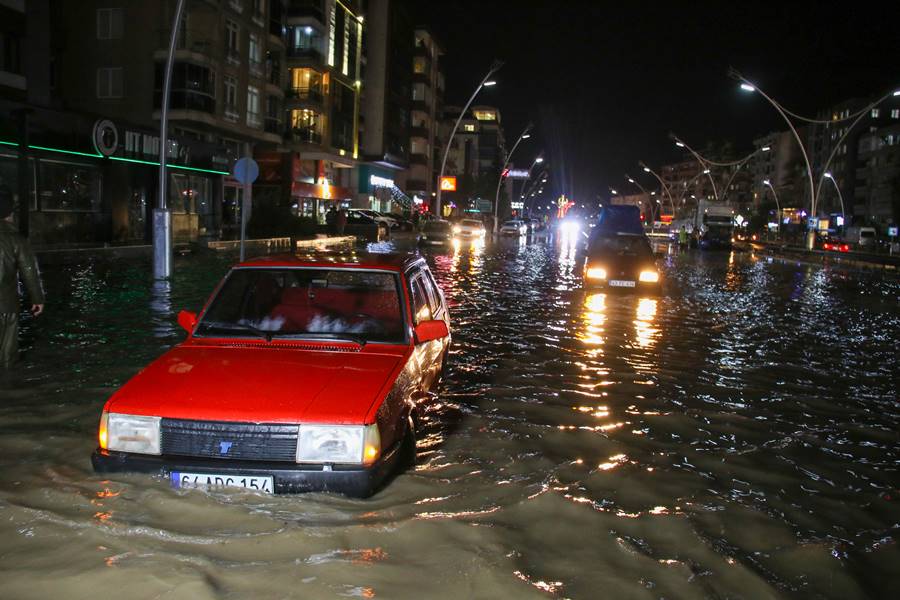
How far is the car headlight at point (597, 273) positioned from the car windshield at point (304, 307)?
12180 mm

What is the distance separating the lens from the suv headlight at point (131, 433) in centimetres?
431

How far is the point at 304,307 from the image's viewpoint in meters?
6.28

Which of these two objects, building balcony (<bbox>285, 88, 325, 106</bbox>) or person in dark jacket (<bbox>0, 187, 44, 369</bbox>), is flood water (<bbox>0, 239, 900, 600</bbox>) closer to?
person in dark jacket (<bbox>0, 187, 44, 369</bbox>)

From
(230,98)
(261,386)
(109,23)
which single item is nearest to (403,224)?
(230,98)

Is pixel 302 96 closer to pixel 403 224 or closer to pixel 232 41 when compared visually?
pixel 232 41

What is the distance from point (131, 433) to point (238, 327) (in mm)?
1428

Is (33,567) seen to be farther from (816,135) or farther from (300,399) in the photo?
(816,135)

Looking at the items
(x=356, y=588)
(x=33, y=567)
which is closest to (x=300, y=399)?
(x=356, y=588)

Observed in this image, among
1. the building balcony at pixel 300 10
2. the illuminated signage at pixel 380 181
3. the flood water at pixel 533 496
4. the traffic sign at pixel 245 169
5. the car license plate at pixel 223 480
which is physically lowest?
the flood water at pixel 533 496

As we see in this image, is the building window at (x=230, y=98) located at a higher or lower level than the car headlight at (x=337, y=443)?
higher

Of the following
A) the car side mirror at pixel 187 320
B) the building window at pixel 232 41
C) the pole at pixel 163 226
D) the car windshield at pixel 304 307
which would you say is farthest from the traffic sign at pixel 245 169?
the building window at pixel 232 41

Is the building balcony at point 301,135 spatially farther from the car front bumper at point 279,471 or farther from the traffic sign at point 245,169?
the car front bumper at point 279,471

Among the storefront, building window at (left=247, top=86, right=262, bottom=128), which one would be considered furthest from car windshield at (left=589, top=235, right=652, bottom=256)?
building window at (left=247, top=86, right=262, bottom=128)

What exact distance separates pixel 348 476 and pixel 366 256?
8.85 ft
